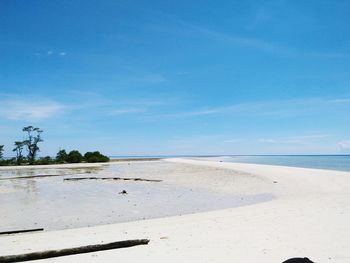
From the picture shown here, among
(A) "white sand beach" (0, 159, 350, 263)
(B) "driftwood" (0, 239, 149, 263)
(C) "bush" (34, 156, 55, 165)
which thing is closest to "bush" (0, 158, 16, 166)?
(C) "bush" (34, 156, 55, 165)

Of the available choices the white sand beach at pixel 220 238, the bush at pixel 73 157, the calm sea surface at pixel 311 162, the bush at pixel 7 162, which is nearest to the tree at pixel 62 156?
the bush at pixel 73 157

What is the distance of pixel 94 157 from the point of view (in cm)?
7694

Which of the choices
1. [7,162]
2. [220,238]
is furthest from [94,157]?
[220,238]

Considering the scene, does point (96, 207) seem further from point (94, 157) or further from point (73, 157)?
point (94, 157)

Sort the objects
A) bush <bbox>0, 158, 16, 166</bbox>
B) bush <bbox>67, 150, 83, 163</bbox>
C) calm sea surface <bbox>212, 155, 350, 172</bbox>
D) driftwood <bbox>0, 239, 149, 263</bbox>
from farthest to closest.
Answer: bush <bbox>67, 150, 83, 163</bbox> < bush <bbox>0, 158, 16, 166</bbox> < calm sea surface <bbox>212, 155, 350, 172</bbox> < driftwood <bbox>0, 239, 149, 263</bbox>

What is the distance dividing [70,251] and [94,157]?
73.4 metres

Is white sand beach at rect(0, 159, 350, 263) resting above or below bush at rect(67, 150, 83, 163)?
below

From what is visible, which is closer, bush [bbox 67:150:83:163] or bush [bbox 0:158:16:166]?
bush [bbox 0:158:16:166]

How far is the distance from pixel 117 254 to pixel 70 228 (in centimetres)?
357

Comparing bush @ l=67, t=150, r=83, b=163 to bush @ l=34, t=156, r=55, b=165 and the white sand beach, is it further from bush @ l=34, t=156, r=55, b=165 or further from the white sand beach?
the white sand beach

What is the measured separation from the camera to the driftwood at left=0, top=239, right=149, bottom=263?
5.57 metres

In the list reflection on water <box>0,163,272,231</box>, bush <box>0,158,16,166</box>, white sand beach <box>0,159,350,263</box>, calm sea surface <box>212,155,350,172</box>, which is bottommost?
reflection on water <box>0,163,272,231</box>

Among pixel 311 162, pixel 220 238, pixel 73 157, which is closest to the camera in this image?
pixel 220 238

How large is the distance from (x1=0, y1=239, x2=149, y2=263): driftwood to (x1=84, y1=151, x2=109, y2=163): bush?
72.7 meters
